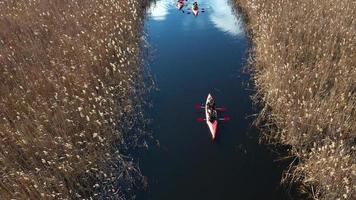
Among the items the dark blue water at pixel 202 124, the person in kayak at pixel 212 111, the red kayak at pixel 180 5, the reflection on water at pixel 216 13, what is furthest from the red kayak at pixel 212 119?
the red kayak at pixel 180 5

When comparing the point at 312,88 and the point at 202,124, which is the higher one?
the point at 312,88

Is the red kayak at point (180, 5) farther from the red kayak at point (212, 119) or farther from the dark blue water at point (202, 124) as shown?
the red kayak at point (212, 119)

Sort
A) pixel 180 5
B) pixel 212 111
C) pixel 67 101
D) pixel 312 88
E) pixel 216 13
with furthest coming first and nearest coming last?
pixel 180 5 < pixel 216 13 < pixel 212 111 < pixel 312 88 < pixel 67 101

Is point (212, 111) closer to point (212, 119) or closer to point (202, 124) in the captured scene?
point (212, 119)

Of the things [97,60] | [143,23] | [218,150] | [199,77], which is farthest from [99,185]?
[143,23]

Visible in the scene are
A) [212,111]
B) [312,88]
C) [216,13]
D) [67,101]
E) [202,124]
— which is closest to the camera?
[67,101]

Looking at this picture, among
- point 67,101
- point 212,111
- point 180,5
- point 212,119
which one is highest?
point 180,5

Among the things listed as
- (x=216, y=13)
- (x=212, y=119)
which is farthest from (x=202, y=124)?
(x=216, y=13)

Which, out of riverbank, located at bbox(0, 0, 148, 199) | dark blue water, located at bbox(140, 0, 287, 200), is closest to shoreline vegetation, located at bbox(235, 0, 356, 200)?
dark blue water, located at bbox(140, 0, 287, 200)

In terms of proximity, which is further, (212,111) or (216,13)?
(216,13)
